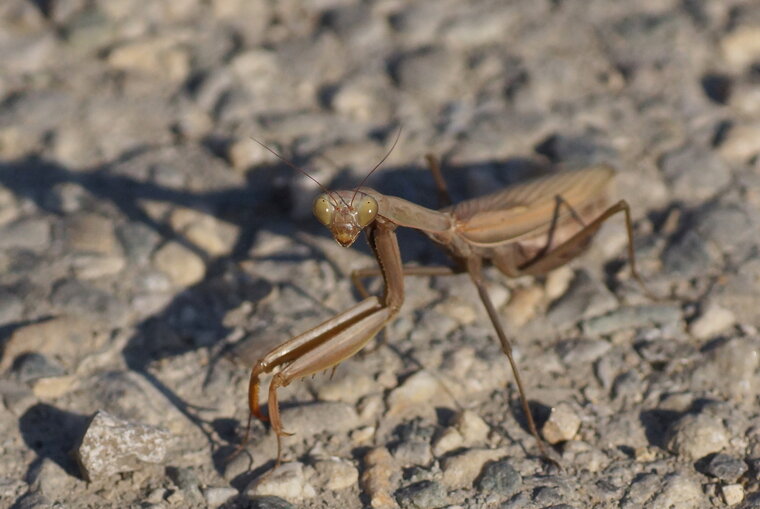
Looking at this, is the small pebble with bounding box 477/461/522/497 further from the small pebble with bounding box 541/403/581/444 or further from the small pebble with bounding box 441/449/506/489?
the small pebble with bounding box 541/403/581/444

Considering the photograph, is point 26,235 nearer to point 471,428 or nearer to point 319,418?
point 319,418

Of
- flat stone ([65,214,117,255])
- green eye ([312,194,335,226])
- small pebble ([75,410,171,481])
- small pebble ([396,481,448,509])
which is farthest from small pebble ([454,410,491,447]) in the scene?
flat stone ([65,214,117,255])

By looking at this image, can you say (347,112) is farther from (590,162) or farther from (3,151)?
(3,151)

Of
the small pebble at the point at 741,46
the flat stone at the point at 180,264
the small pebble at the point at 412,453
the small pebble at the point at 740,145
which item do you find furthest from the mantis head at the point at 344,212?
the small pebble at the point at 741,46

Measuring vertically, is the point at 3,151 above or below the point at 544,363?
above

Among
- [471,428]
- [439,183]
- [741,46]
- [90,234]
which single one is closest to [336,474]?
[471,428]

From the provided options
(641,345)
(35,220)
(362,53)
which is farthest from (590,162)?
(35,220)

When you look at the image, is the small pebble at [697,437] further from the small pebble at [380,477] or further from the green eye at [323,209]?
the green eye at [323,209]
